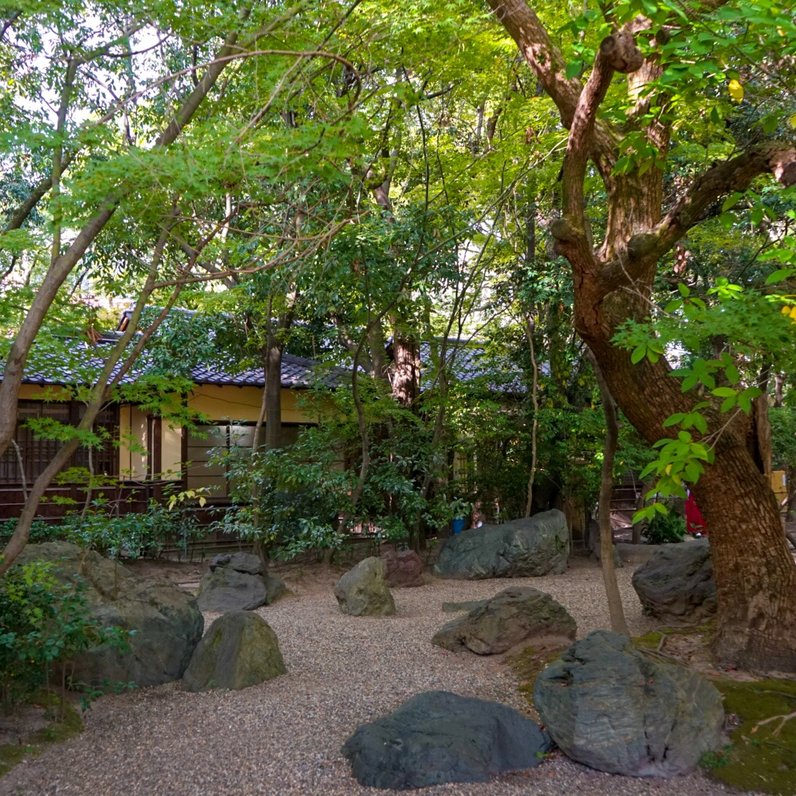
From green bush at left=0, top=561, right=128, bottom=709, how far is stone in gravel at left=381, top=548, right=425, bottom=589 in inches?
223

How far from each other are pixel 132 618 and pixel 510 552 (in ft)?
20.6

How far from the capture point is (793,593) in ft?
17.5

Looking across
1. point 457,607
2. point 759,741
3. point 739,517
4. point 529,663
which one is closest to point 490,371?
point 457,607

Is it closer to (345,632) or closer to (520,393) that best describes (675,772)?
(345,632)

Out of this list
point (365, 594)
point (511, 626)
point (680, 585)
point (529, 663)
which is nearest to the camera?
point (529, 663)

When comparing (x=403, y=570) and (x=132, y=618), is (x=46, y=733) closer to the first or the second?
A: (x=132, y=618)

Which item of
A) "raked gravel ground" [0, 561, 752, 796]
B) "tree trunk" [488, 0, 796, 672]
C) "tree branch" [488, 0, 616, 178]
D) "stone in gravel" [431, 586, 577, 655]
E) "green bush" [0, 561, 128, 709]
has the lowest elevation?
"raked gravel ground" [0, 561, 752, 796]

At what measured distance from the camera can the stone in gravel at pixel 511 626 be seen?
20.9ft

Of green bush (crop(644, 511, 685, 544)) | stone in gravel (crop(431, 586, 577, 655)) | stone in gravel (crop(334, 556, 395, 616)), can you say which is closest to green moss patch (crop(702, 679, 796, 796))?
stone in gravel (crop(431, 586, 577, 655))

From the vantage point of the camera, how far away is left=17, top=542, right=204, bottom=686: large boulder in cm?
560

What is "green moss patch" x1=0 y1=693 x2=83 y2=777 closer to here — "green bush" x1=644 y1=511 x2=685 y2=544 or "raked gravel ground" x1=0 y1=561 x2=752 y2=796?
"raked gravel ground" x1=0 y1=561 x2=752 y2=796

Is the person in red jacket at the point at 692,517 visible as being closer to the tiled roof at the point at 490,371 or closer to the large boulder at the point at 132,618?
the tiled roof at the point at 490,371

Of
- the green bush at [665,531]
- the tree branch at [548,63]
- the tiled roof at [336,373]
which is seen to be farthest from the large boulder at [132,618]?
the green bush at [665,531]

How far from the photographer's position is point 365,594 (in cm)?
847
